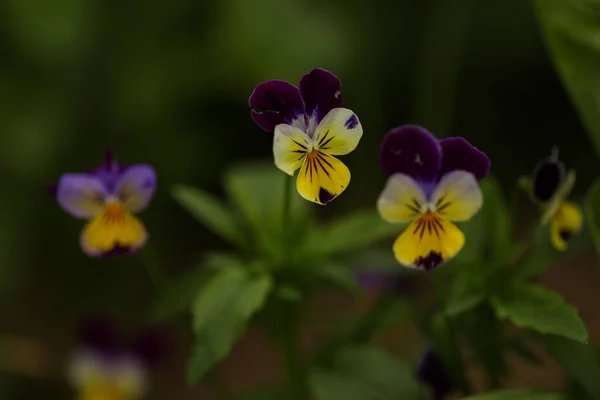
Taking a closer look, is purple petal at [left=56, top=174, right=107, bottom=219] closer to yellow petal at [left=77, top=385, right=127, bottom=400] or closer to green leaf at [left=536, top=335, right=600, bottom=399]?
green leaf at [left=536, top=335, right=600, bottom=399]

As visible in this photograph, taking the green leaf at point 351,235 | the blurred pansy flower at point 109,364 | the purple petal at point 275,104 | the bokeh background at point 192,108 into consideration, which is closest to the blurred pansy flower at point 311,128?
the purple petal at point 275,104

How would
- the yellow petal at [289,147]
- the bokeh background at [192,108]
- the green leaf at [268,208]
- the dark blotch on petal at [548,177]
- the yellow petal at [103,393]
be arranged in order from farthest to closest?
the bokeh background at [192,108], the yellow petal at [103,393], the green leaf at [268,208], the dark blotch on petal at [548,177], the yellow petal at [289,147]

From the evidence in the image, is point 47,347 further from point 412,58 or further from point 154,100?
point 412,58

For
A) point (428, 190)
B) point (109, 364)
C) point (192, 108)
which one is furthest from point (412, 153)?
point (192, 108)

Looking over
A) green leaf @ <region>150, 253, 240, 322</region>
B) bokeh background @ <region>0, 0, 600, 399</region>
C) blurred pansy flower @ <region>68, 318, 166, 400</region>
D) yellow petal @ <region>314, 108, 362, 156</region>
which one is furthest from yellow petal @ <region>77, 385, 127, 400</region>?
yellow petal @ <region>314, 108, 362, 156</region>

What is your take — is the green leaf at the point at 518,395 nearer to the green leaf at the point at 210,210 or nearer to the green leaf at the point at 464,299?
the green leaf at the point at 464,299

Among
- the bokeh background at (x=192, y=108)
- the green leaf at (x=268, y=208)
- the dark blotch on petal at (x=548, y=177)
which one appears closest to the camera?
the dark blotch on petal at (x=548, y=177)

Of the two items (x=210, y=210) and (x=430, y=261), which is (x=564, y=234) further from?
(x=210, y=210)
